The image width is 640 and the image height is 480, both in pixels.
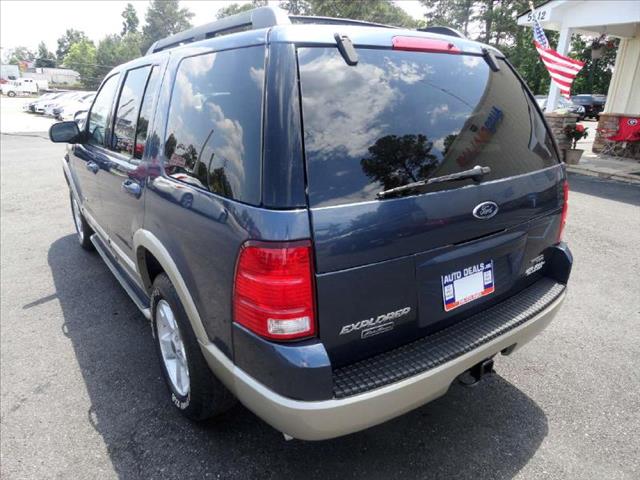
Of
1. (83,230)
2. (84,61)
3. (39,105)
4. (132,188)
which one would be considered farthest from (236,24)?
(84,61)

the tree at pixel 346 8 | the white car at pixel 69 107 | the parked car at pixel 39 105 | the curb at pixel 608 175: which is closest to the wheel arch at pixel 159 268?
the curb at pixel 608 175

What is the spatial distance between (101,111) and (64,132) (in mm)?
455

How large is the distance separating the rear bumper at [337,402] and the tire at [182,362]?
0.72 ft

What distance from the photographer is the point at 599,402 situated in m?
2.69

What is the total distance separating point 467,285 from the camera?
7.02 ft

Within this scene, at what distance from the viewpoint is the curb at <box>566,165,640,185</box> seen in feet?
29.9

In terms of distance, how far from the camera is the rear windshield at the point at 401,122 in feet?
5.78

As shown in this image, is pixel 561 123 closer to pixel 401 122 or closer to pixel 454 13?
pixel 401 122

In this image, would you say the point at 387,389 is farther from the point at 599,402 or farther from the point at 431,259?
the point at 599,402

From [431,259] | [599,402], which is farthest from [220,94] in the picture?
[599,402]

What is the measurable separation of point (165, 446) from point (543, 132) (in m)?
2.73

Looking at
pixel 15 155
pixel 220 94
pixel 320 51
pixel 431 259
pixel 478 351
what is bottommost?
pixel 15 155

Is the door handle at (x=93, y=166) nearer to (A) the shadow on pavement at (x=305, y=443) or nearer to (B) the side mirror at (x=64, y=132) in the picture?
(B) the side mirror at (x=64, y=132)

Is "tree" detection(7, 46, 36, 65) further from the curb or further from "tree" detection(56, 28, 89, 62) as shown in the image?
the curb
